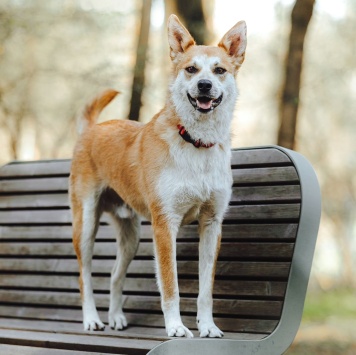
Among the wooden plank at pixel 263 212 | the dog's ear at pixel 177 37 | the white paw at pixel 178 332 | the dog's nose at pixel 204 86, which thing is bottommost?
the white paw at pixel 178 332

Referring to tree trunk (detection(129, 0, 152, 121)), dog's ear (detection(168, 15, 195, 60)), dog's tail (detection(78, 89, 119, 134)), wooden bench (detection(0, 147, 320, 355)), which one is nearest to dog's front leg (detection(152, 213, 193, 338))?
wooden bench (detection(0, 147, 320, 355))

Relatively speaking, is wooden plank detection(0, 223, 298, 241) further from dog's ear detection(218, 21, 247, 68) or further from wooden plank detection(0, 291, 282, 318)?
dog's ear detection(218, 21, 247, 68)

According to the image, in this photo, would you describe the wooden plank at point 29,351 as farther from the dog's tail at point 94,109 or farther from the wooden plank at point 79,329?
the dog's tail at point 94,109

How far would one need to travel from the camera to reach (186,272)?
11.8 ft

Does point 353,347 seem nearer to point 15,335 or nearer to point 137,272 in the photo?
point 137,272

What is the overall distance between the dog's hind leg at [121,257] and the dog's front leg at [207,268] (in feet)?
2.09

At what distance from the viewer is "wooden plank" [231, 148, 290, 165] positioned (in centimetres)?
344

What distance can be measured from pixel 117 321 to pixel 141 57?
4.12 metres

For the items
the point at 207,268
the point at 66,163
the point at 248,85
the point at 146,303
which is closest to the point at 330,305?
the point at 248,85

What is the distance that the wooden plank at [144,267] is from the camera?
3.30m

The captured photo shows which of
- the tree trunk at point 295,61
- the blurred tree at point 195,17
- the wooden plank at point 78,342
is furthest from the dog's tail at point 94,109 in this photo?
the blurred tree at point 195,17

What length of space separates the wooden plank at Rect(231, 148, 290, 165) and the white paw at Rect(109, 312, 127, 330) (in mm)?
1064

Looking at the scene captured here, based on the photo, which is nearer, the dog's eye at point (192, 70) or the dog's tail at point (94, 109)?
the dog's eye at point (192, 70)

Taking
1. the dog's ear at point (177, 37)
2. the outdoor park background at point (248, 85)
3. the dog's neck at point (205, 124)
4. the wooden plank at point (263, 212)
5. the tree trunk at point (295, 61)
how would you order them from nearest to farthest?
the dog's neck at point (205, 124)
the dog's ear at point (177, 37)
the wooden plank at point (263, 212)
the tree trunk at point (295, 61)
the outdoor park background at point (248, 85)
